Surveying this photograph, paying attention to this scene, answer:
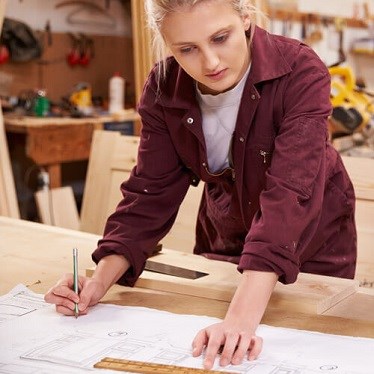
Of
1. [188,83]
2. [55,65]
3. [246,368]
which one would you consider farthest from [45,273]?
[55,65]

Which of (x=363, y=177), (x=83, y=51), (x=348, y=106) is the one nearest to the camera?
(x=363, y=177)

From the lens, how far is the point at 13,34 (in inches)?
203

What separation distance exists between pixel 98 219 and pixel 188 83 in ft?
3.81

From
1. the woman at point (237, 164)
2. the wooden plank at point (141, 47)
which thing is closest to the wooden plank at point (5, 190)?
the wooden plank at point (141, 47)

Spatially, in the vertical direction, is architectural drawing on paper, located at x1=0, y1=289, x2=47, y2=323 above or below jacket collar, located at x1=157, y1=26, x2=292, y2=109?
below

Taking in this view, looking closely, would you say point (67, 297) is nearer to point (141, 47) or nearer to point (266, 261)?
point (266, 261)

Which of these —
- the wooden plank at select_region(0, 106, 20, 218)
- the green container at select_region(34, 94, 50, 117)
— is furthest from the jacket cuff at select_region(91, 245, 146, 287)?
the green container at select_region(34, 94, 50, 117)

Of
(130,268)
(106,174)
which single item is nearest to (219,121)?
(130,268)

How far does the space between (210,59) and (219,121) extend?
246 millimetres

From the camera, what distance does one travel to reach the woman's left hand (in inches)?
44.5

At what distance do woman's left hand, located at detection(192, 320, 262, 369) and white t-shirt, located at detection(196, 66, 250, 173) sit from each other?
0.45m

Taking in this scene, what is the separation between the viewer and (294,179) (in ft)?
4.30

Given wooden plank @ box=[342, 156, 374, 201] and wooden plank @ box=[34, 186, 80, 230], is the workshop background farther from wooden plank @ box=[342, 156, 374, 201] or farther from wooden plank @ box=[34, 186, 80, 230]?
wooden plank @ box=[342, 156, 374, 201]

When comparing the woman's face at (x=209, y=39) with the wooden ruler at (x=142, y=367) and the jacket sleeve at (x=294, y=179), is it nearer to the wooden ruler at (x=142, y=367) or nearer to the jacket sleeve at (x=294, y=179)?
the jacket sleeve at (x=294, y=179)
